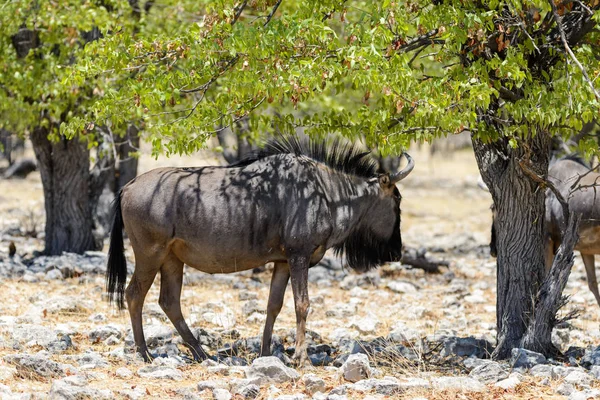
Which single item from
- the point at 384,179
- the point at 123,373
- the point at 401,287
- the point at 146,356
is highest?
the point at 384,179

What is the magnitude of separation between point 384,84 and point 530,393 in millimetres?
2800

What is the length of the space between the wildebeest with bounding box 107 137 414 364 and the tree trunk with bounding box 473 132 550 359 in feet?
3.17

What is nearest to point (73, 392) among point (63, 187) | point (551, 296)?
point (551, 296)

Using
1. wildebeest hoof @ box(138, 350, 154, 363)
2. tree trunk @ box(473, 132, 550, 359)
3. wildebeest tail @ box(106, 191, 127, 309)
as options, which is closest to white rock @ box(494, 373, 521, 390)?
tree trunk @ box(473, 132, 550, 359)

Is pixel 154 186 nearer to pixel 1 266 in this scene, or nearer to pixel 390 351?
pixel 390 351

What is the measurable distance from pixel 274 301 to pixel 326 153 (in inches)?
67.4

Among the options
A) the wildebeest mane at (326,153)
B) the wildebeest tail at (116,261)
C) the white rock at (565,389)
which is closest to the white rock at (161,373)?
the wildebeest tail at (116,261)

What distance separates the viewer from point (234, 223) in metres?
8.89

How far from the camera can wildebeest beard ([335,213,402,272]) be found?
993 centimetres

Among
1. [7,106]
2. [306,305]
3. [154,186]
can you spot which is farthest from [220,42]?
[7,106]

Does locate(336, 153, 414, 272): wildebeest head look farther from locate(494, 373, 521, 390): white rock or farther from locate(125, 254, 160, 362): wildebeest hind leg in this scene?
locate(494, 373, 521, 390): white rock

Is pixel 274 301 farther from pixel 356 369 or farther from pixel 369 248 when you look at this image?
pixel 356 369

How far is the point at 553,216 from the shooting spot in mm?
12148

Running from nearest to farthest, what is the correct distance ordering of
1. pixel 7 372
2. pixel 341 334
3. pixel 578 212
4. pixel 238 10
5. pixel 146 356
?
pixel 7 372 < pixel 238 10 < pixel 146 356 < pixel 341 334 < pixel 578 212
